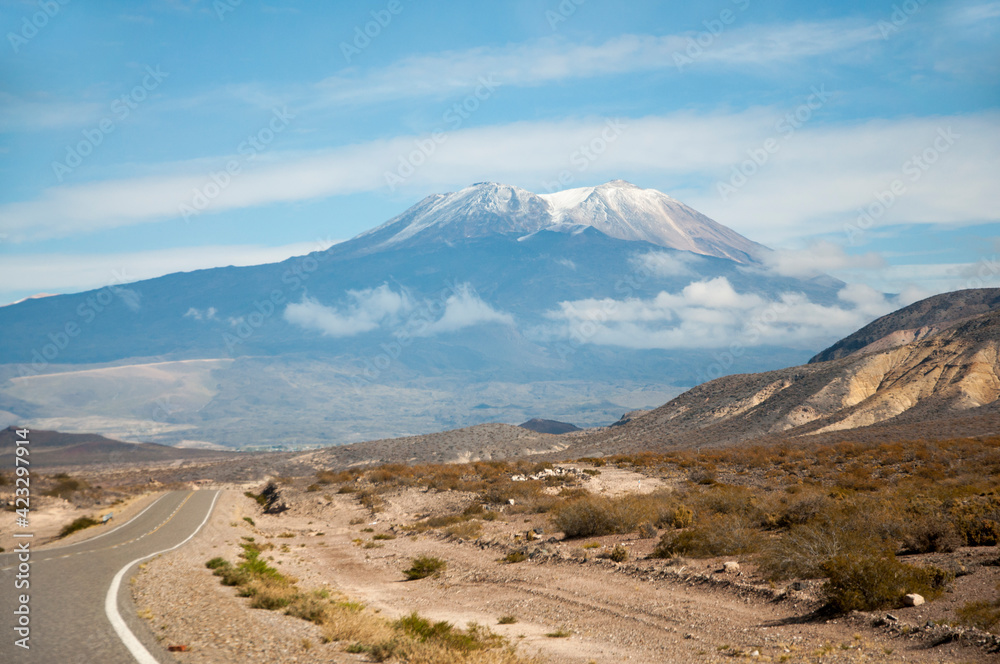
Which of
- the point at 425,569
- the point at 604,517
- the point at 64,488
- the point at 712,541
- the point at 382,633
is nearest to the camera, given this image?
the point at 382,633

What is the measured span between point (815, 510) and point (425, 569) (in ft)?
36.0

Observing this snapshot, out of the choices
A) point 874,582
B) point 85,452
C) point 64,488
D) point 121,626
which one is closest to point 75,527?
point 64,488

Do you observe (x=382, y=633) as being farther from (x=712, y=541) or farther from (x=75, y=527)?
(x=75, y=527)

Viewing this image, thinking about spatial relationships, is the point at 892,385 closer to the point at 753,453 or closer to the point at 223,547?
the point at 753,453

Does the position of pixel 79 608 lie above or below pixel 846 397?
above

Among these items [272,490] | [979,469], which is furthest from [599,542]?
[272,490]

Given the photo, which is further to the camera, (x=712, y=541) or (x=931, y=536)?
(x=712, y=541)

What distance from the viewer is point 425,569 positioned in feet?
59.9

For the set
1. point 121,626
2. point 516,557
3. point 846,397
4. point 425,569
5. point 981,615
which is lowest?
point 425,569

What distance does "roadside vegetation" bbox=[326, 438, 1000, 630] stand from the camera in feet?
38.1

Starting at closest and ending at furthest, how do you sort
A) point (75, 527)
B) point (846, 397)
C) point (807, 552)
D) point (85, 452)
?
point (807, 552) → point (75, 527) → point (846, 397) → point (85, 452)

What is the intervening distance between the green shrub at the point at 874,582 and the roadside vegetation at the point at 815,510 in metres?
0.02

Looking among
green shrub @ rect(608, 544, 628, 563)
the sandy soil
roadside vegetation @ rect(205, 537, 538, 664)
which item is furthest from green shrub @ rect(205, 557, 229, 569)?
green shrub @ rect(608, 544, 628, 563)

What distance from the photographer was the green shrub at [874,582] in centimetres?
1104
